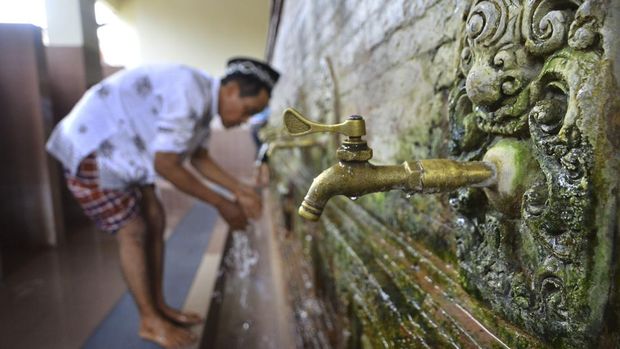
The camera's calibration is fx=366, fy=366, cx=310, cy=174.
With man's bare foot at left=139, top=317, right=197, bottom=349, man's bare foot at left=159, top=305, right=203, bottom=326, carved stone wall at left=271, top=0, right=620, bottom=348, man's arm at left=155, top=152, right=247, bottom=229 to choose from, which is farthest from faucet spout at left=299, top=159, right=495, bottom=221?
man's bare foot at left=159, top=305, right=203, bottom=326

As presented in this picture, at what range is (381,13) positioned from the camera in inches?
53.4

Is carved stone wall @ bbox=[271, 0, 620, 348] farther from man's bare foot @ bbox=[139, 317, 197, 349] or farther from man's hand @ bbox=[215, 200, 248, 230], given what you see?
man's bare foot @ bbox=[139, 317, 197, 349]

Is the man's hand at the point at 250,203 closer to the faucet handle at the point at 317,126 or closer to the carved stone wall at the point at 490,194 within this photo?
the carved stone wall at the point at 490,194

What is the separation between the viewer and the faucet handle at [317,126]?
0.71m

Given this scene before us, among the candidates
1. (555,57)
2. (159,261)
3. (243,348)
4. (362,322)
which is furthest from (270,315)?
(555,57)

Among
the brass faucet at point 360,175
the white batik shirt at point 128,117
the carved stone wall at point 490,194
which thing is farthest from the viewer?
the white batik shirt at point 128,117

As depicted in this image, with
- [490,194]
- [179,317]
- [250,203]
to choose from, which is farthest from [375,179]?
[179,317]

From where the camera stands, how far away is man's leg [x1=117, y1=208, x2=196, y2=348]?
1.88 m

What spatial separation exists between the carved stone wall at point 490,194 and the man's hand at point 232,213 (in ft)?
1.82

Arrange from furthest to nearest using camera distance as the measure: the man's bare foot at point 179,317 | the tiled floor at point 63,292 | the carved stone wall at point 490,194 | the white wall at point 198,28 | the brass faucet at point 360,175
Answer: the white wall at point 198,28
the man's bare foot at point 179,317
the tiled floor at point 63,292
the brass faucet at point 360,175
the carved stone wall at point 490,194

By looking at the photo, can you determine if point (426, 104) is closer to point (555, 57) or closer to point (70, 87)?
point (555, 57)

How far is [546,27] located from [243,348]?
2.31 meters

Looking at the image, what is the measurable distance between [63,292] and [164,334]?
1107 millimetres

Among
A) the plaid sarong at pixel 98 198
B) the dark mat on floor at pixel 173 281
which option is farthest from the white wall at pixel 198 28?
the plaid sarong at pixel 98 198
